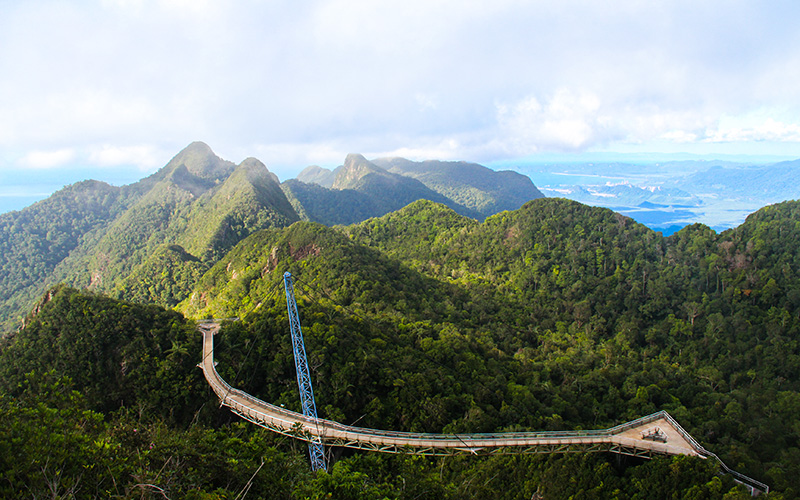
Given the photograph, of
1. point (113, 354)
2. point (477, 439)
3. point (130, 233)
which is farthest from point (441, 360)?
point (130, 233)

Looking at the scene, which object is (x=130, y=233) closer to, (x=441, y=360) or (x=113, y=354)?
(x=113, y=354)

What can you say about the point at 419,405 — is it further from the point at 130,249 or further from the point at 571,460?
the point at 130,249

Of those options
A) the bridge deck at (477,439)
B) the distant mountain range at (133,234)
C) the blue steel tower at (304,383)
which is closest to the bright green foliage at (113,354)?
the bridge deck at (477,439)

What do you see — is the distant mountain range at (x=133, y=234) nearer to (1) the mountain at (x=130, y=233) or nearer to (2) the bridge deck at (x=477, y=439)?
(1) the mountain at (x=130, y=233)

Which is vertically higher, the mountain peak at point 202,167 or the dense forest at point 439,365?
the mountain peak at point 202,167

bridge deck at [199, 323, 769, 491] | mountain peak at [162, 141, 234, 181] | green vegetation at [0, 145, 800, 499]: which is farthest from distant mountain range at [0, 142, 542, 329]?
bridge deck at [199, 323, 769, 491]
